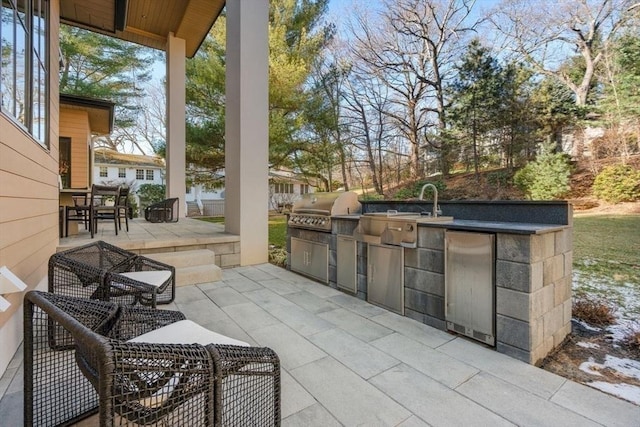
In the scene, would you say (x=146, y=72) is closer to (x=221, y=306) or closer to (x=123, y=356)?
(x=221, y=306)

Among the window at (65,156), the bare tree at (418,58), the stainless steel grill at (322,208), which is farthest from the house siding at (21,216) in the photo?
the bare tree at (418,58)

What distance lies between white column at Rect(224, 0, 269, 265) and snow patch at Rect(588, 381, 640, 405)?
4.34 m

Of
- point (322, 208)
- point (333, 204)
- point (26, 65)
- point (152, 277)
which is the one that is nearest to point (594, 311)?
point (333, 204)

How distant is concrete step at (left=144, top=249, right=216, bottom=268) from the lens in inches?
167

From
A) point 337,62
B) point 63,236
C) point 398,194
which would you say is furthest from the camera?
point 337,62

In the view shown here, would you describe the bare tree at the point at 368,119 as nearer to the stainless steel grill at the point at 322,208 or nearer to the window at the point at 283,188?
the window at the point at 283,188

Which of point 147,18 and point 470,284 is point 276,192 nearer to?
point 147,18

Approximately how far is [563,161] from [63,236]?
324 inches

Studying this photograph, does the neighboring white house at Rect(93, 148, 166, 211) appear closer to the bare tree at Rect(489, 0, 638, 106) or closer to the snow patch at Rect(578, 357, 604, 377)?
the bare tree at Rect(489, 0, 638, 106)

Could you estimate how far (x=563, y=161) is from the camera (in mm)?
5305

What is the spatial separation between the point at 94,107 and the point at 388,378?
9318 millimetres

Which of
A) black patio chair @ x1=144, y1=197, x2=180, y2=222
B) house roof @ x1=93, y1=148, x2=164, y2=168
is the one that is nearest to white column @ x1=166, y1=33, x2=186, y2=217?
black patio chair @ x1=144, y1=197, x2=180, y2=222

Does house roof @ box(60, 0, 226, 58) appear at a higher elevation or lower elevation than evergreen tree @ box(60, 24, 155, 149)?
lower

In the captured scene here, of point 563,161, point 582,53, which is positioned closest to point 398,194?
point 563,161
